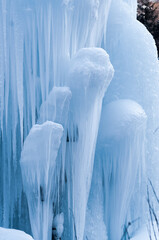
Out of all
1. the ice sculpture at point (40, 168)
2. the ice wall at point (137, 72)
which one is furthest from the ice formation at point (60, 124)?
the ice wall at point (137, 72)

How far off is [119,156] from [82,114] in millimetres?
584

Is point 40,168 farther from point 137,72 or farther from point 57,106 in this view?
point 137,72

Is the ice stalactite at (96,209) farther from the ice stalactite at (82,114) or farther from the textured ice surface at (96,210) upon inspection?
the ice stalactite at (82,114)

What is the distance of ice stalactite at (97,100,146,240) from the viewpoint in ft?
9.90

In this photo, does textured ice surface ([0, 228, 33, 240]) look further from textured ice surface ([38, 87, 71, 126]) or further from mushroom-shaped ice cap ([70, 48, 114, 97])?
mushroom-shaped ice cap ([70, 48, 114, 97])

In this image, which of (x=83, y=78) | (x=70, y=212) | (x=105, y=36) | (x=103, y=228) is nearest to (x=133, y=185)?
(x=103, y=228)

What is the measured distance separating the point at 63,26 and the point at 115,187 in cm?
133

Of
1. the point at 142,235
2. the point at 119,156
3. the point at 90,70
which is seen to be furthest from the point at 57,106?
the point at 142,235

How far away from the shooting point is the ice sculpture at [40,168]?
2.46 m

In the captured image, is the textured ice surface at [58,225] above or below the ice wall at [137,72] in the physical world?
below

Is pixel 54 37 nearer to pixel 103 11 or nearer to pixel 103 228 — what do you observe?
pixel 103 11

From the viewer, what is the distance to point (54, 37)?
2.66 meters

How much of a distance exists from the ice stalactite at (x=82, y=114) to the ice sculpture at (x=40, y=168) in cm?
20

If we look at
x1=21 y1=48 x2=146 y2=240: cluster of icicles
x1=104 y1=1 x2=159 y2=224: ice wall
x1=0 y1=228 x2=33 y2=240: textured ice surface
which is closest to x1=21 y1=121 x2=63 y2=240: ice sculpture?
x1=21 y1=48 x2=146 y2=240: cluster of icicles
